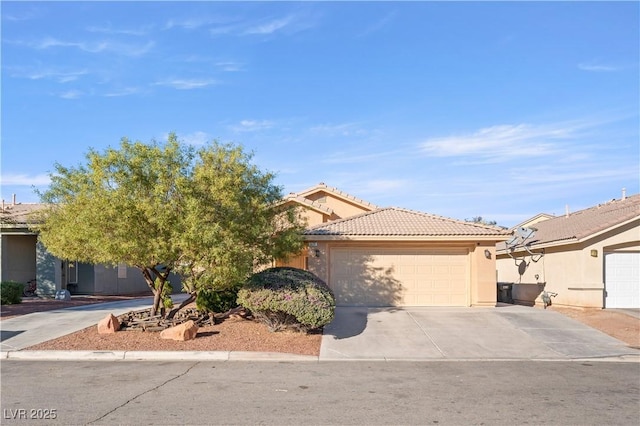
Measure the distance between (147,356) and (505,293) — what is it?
55.1ft

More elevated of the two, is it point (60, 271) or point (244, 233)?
Result: point (244, 233)

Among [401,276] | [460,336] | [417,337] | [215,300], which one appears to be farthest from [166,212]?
[401,276]

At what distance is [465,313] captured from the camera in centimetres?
1797

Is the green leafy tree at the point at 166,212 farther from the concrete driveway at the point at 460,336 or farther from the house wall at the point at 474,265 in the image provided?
the house wall at the point at 474,265

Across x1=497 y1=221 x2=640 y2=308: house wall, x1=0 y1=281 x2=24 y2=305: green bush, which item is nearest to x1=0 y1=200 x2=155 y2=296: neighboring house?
x1=0 y1=281 x2=24 y2=305: green bush

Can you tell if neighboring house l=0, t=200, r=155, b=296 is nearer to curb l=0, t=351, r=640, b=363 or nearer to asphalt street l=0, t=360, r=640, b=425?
curb l=0, t=351, r=640, b=363

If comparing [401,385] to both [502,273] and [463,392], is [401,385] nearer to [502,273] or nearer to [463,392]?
[463,392]

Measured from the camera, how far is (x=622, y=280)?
63.6 ft

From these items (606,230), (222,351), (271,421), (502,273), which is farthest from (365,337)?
(502,273)

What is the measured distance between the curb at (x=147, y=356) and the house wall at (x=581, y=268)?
11.4 metres

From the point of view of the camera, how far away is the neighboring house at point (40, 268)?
23.6 metres

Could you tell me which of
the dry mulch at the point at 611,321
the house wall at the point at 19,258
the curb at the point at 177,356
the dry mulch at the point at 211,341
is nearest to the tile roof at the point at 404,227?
the dry mulch at the point at 611,321

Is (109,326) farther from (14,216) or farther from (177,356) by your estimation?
(14,216)

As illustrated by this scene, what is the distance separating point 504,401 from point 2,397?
7.76m
